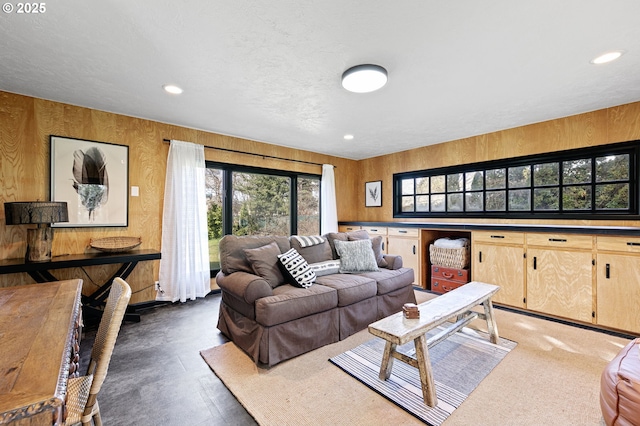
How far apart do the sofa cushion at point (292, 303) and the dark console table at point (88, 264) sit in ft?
5.69

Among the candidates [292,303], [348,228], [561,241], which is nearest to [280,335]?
[292,303]

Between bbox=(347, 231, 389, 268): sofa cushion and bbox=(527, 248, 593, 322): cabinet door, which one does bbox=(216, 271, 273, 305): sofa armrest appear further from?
bbox=(527, 248, 593, 322): cabinet door

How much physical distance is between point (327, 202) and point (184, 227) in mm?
2636

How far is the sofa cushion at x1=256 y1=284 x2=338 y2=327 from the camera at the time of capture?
2.14 meters

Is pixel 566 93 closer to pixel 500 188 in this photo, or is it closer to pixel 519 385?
pixel 500 188

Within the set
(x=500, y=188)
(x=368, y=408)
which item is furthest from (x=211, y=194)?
(x=500, y=188)

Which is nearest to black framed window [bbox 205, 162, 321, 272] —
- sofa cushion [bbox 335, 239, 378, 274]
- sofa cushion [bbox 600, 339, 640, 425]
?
sofa cushion [bbox 335, 239, 378, 274]

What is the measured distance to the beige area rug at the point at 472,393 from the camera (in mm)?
1627

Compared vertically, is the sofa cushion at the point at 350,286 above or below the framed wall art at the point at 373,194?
below

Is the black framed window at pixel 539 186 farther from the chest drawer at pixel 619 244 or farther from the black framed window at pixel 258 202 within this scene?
the black framed window at pixel 258 202

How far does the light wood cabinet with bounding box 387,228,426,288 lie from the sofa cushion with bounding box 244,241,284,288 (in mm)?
2521

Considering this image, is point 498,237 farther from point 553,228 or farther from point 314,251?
point 314,251

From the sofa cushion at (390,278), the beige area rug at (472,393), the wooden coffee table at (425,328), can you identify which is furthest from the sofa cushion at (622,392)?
the sofa cushion at (390,278)

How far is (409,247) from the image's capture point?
4.45 metres
